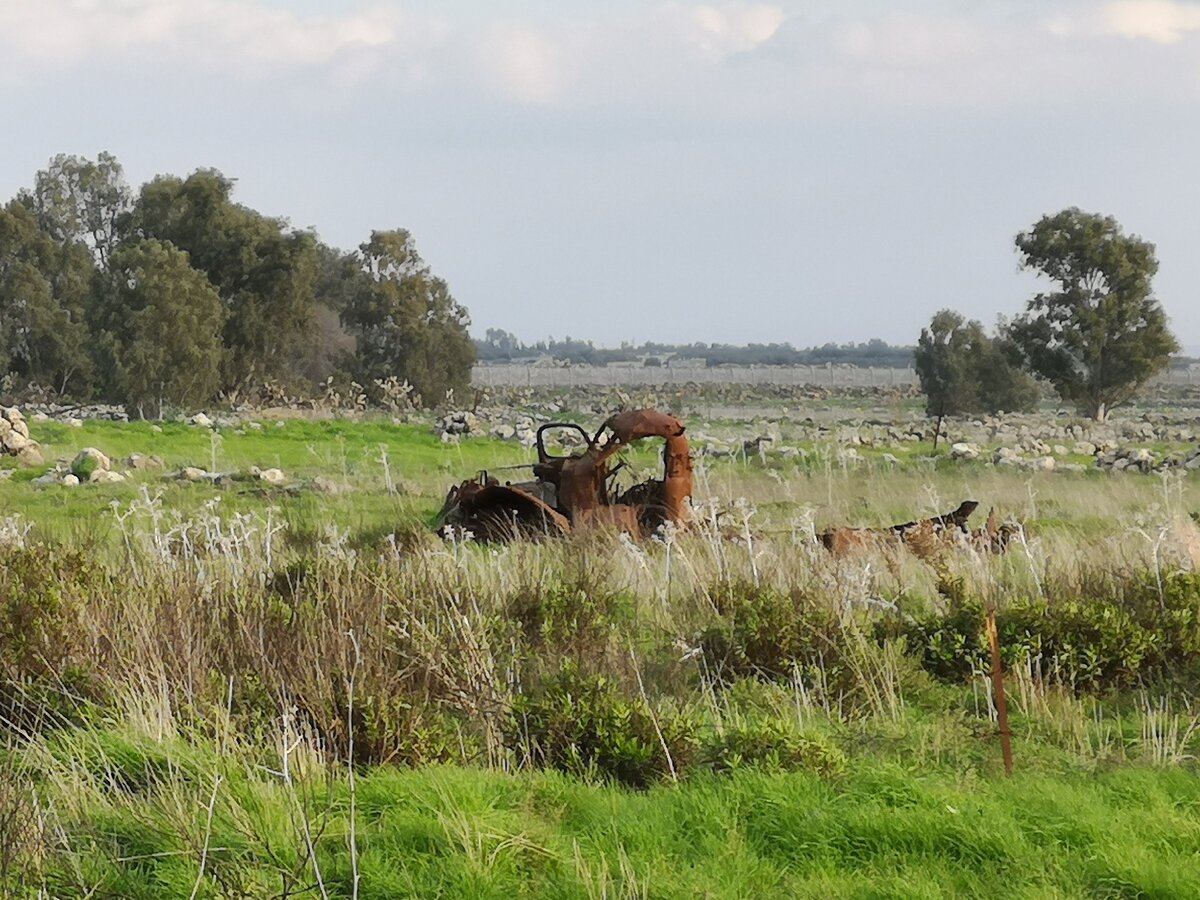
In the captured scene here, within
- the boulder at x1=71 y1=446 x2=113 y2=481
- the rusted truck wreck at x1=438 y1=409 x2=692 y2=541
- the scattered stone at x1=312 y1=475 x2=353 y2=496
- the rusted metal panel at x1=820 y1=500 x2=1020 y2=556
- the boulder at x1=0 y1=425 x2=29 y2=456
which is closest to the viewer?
the rusted metal panel at x1=820 y1=500 x2=1020 y2=556

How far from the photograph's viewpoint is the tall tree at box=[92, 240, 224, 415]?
129ft

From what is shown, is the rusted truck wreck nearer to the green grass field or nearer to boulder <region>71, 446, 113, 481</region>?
the green grass field

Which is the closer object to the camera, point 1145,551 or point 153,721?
point 153,721

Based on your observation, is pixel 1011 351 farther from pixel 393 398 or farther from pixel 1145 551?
pixel 1145 551

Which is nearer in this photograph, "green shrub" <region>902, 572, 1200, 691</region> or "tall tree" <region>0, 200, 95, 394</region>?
"green shrub" <region>902, 572, 1200, 691</region>

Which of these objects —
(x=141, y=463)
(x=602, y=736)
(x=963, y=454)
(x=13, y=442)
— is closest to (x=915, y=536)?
(x=602, y=736)

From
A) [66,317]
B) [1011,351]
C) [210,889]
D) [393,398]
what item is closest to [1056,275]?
[1011,351]

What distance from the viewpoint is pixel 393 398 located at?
49.5 metres

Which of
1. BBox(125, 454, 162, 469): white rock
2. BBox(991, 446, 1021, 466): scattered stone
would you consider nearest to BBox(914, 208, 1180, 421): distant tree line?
BBox(991, 446, 1021, 466): scattered stone

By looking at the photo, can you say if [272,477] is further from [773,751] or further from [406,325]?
[406,325]

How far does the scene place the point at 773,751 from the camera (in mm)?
5152

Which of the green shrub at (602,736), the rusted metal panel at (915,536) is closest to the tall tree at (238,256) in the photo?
the rusted metal panel at (915,536)

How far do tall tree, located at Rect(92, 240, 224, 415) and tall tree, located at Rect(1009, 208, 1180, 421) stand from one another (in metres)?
25.0

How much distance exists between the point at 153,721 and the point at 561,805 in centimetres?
168
